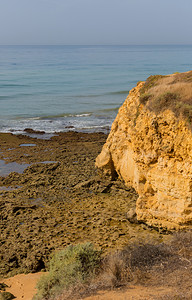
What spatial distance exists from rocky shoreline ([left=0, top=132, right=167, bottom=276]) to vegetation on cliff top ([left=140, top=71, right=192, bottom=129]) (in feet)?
13.8

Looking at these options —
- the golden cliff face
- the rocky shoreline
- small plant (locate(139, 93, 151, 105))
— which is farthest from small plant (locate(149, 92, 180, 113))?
the rocky shoreline

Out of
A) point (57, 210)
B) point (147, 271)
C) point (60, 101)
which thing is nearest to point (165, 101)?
point (147, 271)

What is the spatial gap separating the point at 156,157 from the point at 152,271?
4625mm

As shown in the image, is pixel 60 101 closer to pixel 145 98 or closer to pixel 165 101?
pixel 145 98

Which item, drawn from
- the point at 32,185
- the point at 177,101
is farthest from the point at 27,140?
the point at 177,101

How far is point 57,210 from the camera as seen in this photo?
13.5m

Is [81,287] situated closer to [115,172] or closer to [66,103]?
[115,172]

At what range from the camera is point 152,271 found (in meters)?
7.84

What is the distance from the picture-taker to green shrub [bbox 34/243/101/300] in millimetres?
7703

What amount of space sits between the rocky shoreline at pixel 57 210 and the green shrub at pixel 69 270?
5.45ft

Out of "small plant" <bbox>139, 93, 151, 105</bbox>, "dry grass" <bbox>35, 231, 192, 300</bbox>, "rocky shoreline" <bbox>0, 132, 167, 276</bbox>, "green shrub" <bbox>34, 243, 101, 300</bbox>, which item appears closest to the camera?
"dry grass" <bbox>35, 231, 192, 300</bbox>

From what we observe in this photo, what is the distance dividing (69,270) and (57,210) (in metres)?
5.56

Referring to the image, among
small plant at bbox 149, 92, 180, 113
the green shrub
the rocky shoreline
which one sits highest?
small plant at bbox 149, 92, 180, 113

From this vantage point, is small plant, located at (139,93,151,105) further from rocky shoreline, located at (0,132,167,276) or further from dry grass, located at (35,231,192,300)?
dry grass, located at (35,231,192,300)
